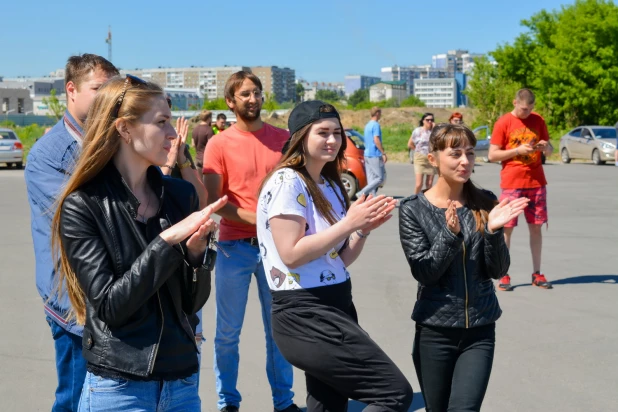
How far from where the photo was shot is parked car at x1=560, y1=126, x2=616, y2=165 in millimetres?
30891

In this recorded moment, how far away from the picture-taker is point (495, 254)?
3.84 metres

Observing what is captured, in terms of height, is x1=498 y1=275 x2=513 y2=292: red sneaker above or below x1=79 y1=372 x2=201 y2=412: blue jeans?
below

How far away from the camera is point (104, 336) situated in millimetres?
2660

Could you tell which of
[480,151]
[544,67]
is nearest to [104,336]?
[480,151]

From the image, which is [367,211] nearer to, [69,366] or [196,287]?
[196,287]

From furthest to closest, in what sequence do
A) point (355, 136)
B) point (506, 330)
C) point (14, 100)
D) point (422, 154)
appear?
point (14, 100), point (355, 136), point (422, 154), point (506, 330)

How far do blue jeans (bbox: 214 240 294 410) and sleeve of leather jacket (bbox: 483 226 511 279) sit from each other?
5.57ft

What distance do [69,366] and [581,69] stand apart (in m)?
48.1

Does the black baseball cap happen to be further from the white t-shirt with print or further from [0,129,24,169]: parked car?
[0,129,24,169]: parked car

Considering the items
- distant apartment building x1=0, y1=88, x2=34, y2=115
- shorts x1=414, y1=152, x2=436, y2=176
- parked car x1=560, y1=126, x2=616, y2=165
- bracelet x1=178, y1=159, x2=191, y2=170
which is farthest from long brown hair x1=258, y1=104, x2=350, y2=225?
distant apartment building x1=0, y1=88, x2=34, y2=115

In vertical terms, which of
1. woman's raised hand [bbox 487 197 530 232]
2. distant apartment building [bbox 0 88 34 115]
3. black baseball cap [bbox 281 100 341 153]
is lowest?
woman's raised hand [bbox 487 197 530 232]

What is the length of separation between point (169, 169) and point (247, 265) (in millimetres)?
1261

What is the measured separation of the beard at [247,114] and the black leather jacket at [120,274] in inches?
93.4

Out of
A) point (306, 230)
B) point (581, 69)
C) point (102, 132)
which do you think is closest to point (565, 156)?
point (581, 69)
